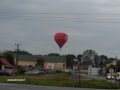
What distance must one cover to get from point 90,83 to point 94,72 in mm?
96185

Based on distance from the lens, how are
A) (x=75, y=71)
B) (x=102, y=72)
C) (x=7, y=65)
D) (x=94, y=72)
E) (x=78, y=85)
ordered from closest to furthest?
(x=78, y=85), (x=75, y=71), (x=7, y=65), (x=94, y=72), (x=102, y=72)

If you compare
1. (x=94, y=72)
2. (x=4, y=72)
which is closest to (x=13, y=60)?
(x=94, y=72)

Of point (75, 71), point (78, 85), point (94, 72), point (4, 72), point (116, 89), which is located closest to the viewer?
point (116, 89)

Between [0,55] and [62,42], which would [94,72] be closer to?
[0,55]

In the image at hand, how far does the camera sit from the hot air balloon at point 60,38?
172 feet

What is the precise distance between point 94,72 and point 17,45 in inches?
1133

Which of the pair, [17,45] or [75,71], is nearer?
[75,71]

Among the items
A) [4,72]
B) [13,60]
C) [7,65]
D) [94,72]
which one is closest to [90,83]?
[4,72]

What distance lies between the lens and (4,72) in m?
94.1

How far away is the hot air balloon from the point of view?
5238 cm

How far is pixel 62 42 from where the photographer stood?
5247 centimetres

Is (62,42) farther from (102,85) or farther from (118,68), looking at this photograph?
(118,68)

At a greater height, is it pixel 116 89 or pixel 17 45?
pixel 17 45

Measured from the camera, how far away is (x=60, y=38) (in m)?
52.5
